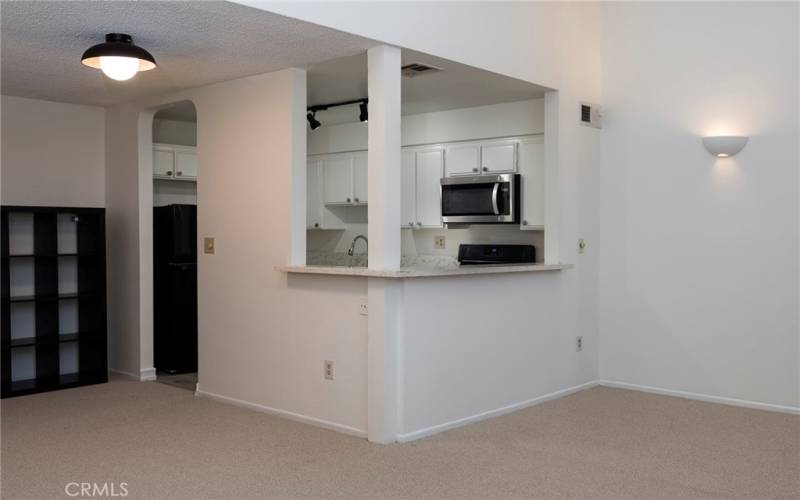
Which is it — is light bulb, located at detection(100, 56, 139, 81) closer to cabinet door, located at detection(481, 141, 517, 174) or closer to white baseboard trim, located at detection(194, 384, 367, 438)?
white baseboard trim, located at detection(194, 384, 367, 438)

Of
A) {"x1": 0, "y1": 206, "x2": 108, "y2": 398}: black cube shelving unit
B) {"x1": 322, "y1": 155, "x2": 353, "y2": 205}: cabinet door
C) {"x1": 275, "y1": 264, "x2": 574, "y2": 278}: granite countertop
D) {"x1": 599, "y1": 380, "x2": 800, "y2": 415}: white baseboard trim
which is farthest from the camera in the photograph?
{"x1": 322, "y1": 155, "x2": 353, "y2": 205}: cabinet door

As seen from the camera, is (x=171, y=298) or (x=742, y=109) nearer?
(x=742, y=109)

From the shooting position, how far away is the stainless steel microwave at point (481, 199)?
19.9ft

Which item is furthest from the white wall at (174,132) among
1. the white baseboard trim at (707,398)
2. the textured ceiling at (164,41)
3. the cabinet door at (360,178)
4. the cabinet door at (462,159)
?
the white baseboard trim at (707,398)

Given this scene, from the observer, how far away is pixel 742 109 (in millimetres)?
5320

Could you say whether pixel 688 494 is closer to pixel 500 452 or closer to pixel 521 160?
pixel 500 452

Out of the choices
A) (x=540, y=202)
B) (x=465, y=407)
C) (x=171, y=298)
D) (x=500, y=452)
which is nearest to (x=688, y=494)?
(x=500, y=452)

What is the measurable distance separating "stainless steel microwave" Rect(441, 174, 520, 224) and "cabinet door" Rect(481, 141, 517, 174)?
81 millimetres

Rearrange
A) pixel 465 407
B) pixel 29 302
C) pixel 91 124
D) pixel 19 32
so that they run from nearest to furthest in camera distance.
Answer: pixel 19 32 < pixel 465 407 < pixel 29 302 < pixel 91 124

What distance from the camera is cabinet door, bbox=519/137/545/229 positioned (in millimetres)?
6000

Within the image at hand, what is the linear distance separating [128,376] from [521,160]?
12.1 ft

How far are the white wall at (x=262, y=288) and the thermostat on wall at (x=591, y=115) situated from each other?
226 cm

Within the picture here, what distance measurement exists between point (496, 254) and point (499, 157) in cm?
82

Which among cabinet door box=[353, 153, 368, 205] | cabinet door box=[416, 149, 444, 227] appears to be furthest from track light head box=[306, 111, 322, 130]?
cabinet door box=[416, 149, 444, 227]
